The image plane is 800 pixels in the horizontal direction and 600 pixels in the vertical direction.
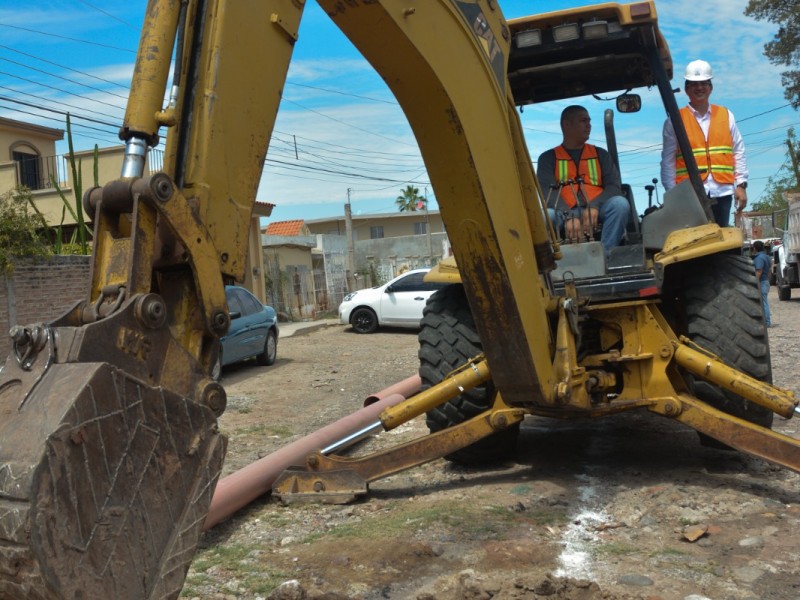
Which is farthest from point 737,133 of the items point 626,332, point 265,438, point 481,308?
point 265,438

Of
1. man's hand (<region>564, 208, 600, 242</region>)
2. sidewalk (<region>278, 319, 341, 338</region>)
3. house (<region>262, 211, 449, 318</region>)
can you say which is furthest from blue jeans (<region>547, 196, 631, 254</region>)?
sidewalk (<region>278, 319, 341, 338</region>)

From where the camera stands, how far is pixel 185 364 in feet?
8.41

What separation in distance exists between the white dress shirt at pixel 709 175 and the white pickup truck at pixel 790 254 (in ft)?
62.9

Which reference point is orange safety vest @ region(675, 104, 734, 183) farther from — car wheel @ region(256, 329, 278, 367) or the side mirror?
car wheel @ region(256, 329, 278, 367)

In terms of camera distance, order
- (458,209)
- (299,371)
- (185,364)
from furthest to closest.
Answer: (299,371), (458,209), (185,364)

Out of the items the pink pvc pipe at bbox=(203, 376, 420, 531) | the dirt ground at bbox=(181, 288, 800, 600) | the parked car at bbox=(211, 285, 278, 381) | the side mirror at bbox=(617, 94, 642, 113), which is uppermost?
the side mirror at bbox=(617, 94, 642, 113)

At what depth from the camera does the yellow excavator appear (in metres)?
2.22

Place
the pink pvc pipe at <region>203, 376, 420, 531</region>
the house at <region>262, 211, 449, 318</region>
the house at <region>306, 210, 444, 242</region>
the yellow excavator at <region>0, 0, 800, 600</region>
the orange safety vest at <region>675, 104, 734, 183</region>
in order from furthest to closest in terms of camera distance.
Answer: the house at <region>306, 210, 444, 242</region>
the house at <region>262, 211, 449, 318</region>
the orange safety vest at <region>675, 104, 734, 183</region>
the pink pvc pipe at <region>203, 376, 420, 531</region>
the yellow excavator at <region>0, 0, 800, 600</region>

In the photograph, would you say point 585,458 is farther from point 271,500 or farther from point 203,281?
point 203,281

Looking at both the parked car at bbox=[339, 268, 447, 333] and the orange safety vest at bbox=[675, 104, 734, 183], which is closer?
the orange safety vest at bbox=[675, 104, 734, 183]

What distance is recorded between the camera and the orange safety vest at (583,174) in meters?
6.13

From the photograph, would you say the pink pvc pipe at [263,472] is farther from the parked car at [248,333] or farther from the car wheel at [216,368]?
the parked car at [248,333]

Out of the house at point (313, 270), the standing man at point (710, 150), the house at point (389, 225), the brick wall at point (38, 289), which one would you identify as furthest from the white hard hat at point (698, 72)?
the house at point (389, 225)

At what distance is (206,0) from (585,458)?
4471 mm
